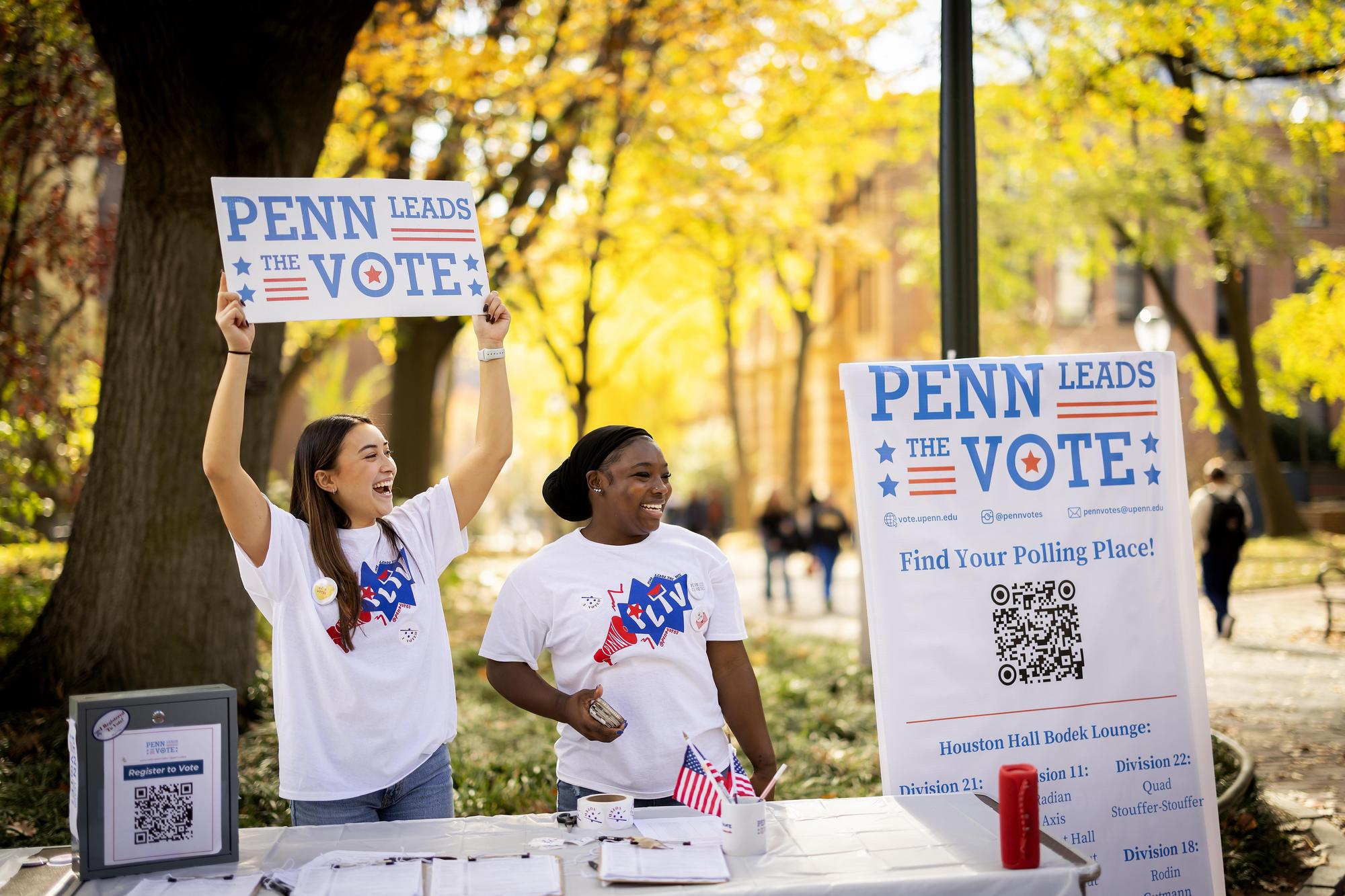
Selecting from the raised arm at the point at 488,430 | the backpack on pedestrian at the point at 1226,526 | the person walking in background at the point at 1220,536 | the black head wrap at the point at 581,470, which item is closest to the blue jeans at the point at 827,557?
the person walking in background at the point at 1220,536

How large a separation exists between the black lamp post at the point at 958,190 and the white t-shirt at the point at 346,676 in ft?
10.4

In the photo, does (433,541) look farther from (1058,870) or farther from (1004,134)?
(1004,134)

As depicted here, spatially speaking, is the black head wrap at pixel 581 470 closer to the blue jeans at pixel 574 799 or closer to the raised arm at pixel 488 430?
the raised arm at pixel 488 430

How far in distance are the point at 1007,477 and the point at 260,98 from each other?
13.5 feet

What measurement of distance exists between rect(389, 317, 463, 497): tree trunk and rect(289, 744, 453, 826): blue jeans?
9.34 m

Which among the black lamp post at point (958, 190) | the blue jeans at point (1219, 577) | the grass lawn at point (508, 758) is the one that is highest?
the black lamp post at point (958, 190)

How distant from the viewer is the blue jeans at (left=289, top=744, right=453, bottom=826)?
10.4ft

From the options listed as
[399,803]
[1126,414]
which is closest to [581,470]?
[399,803]

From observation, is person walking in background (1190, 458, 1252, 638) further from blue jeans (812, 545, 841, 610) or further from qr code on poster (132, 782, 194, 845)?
qr code on poster (132, 782, 194, 845)

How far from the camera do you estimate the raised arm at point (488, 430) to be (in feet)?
11.7

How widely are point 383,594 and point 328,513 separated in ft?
0.92

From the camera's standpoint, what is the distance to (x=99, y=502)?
621 centimetres

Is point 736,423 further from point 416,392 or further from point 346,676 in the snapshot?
point 346,676

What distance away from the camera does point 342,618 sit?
3.13m
